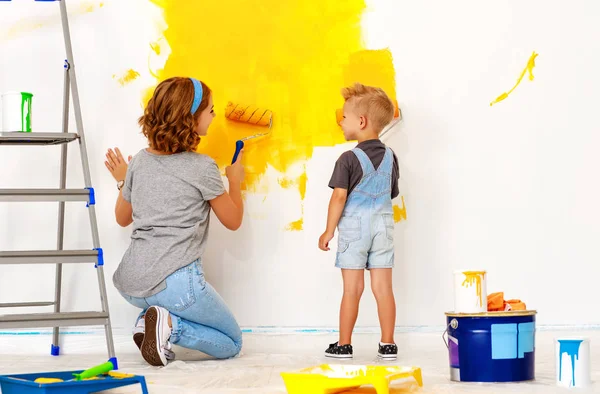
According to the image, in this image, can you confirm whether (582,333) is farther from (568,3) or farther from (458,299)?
(568,3)

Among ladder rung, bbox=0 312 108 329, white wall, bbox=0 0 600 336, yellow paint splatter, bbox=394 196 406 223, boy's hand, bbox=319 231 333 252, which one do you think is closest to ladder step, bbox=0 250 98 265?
ladder rung, bbox=0 312 108 329

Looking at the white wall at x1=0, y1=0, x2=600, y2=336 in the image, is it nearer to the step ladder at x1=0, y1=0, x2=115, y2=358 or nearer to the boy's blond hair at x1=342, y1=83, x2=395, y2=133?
the boy's blond hair at x1=342, y1=83, x2=395, y2=133

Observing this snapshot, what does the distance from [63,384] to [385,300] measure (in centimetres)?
127

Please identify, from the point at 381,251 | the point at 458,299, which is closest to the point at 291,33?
the point at 381,251

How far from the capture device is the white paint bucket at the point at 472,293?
2123 millimetres

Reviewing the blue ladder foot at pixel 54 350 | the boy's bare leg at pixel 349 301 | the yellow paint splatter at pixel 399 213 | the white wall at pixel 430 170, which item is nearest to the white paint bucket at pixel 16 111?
the white wall at pixel 430 170

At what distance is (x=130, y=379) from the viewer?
1.86 m

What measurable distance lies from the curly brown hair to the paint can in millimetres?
1372

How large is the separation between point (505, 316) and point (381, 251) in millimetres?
705

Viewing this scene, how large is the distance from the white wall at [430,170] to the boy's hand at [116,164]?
5 centimetres

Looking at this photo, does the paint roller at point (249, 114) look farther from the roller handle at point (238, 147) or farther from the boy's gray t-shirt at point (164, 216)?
the boy's gray t-shirt at point (164, 216)

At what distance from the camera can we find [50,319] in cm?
239

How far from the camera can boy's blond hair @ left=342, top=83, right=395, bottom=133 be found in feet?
8.98

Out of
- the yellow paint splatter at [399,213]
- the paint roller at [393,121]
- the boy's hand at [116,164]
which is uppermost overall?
the paint roller at [393,121]
